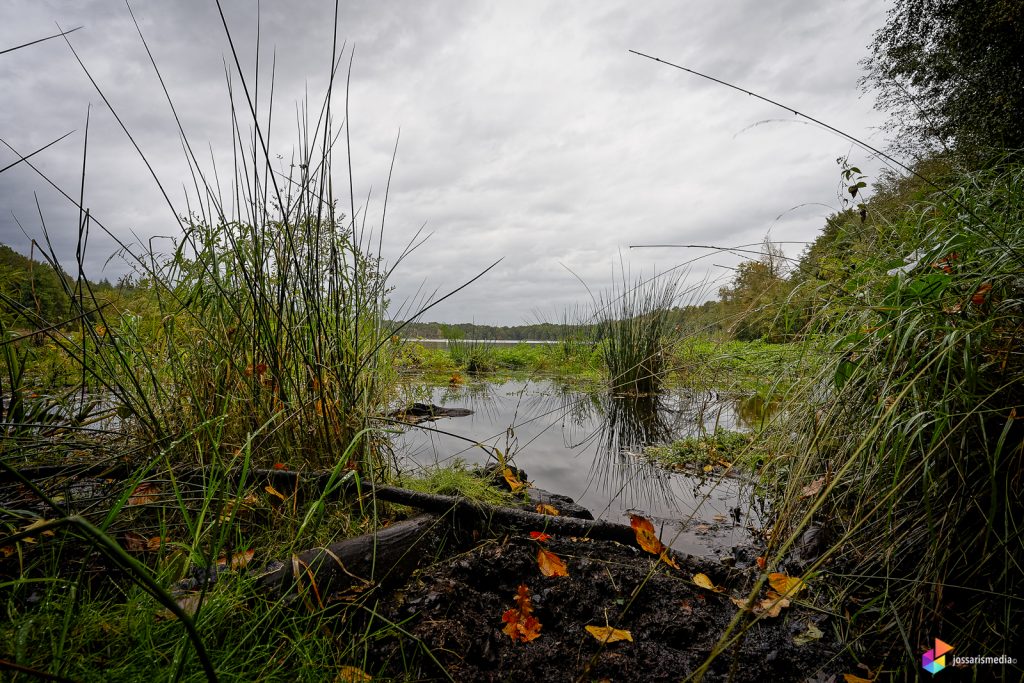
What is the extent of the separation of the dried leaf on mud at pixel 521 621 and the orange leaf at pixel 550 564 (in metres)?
0.12

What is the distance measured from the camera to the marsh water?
1.98 meters

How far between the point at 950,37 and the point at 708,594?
1734 cm

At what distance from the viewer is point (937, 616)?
0.99 metres

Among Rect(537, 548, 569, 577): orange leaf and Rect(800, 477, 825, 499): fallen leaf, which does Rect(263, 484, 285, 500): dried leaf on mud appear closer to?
Rect(537, 548, 569, 577): orange leaf

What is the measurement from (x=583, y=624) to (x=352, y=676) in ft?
1.93

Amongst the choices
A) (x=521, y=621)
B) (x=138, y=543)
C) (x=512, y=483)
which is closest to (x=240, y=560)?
(x=138, y=543)

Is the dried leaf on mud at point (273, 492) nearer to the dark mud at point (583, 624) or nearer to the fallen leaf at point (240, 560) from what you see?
the fallen leaf at point (240, 560)

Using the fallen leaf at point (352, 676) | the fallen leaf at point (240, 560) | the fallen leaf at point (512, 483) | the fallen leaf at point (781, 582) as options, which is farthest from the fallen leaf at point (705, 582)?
the fallen leaf at point (240, 560)

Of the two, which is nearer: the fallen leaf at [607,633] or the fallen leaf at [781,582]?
the fallen leaf at [607,633]

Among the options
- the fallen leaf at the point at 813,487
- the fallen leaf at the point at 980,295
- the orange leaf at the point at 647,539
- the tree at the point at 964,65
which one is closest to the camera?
the fallen leaf at the point at 980,295

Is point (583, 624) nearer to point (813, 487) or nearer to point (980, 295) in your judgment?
point (813, 487)

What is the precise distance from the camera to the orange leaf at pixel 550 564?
1416mm

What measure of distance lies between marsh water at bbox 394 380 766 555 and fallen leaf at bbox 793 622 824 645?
35 cm

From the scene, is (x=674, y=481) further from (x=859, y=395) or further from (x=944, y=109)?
(x=944, y=109)
